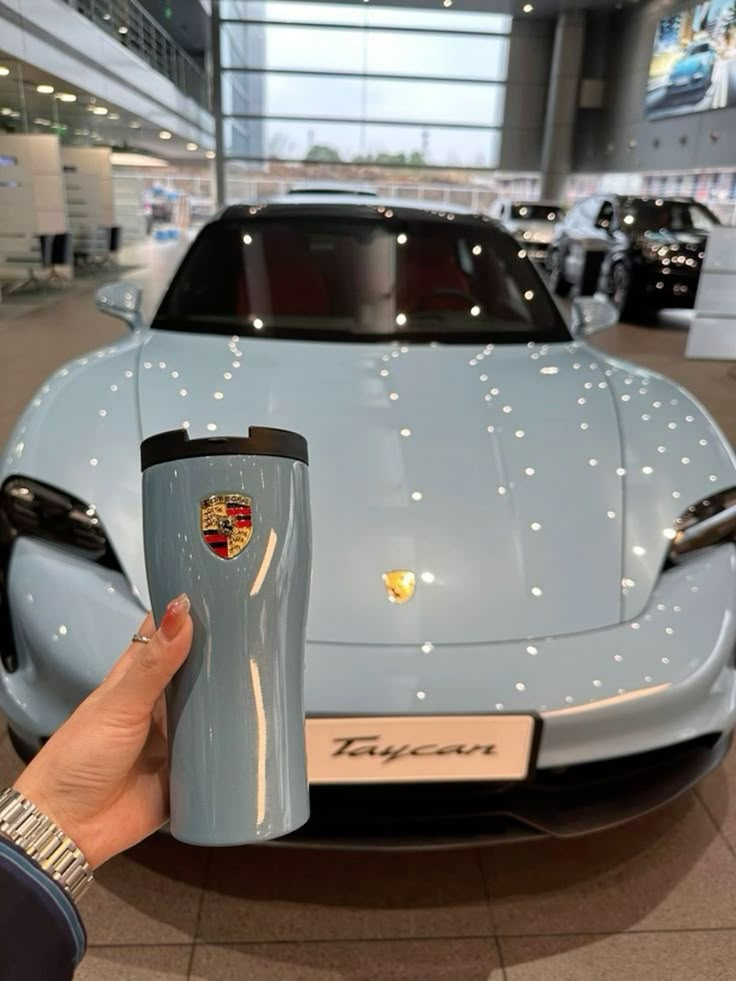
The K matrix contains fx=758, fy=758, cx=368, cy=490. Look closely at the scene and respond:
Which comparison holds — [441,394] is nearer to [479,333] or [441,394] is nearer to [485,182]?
[479,333]

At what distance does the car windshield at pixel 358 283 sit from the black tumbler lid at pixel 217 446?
1503 millimetres

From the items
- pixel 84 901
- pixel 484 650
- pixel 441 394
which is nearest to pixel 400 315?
pixel 441 394

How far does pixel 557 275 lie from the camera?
998 centimetres

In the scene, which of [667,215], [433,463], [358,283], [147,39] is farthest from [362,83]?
[433,463]

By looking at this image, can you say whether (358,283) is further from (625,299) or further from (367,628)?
(625,299)

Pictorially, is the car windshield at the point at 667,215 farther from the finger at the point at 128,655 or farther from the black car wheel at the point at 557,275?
the finger at the point at 128,655

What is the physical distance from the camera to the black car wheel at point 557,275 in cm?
990

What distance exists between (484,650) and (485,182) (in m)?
20.6

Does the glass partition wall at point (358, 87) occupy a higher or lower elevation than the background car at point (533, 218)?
higher

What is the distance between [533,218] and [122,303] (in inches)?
456

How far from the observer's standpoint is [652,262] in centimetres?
784

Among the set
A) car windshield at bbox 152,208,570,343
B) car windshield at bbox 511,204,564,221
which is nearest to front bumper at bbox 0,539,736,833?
car windshield at bbox 152,208,570,343

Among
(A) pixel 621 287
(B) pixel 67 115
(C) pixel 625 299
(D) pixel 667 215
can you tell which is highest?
(B) pixel 67 115

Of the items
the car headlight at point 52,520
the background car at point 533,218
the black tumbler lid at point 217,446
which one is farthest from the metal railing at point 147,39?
the black tumbler lid at point 217,446
